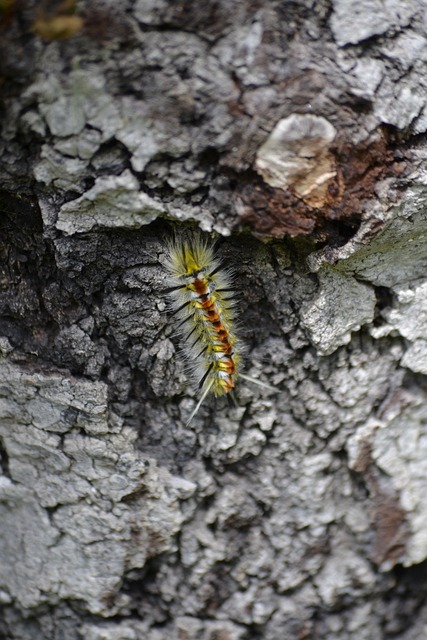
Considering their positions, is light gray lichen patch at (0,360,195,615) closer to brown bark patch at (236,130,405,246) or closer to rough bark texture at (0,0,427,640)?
rough bark texture at (0,0,427,640)

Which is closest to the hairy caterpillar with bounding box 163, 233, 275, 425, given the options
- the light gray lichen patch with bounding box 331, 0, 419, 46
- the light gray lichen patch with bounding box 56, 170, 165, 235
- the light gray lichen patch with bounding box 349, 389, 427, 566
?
the light gray lichen patch with bounding box 56, 170, 165, 235

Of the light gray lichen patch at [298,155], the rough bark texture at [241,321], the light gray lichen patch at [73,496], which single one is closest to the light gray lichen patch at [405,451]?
the rough bark texture at [241,321]

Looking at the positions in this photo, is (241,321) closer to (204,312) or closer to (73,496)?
(204,312)

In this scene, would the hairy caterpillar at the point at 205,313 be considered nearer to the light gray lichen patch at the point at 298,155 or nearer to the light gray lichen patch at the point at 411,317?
the light gray lichen patch at the point at 298,155

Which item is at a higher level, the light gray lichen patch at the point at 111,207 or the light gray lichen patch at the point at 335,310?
the light gray lichen patch at the point at 111,207

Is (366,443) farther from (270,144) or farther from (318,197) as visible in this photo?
(270,144)

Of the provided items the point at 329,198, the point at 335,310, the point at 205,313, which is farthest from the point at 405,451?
the point at 329,198
